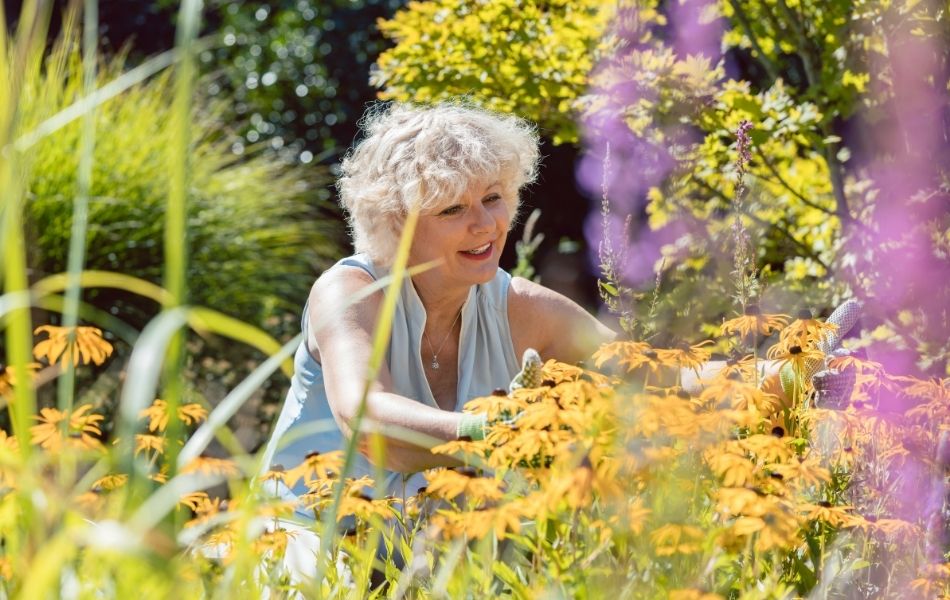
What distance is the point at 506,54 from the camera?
4.07m

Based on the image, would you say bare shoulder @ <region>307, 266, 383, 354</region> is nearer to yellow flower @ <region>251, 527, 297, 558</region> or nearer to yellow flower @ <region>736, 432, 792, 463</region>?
yellow flower @ <region>251, 527, 297, 558</region>

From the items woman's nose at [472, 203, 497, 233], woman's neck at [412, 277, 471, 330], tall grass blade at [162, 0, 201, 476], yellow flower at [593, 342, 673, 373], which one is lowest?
woman's neck at [412, 277, 471, 330]

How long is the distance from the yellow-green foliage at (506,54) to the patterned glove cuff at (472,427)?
236cm

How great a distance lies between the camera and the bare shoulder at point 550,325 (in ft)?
9.35

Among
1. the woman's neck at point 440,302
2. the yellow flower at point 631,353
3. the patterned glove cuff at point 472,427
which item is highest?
the yellow flower at point 631,353

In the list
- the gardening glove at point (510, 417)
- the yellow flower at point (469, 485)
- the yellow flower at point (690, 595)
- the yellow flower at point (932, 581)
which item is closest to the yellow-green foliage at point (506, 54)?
the gardening glove at point (510, 417)

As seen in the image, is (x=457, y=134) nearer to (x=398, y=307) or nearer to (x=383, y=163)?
(x=383, y=163)

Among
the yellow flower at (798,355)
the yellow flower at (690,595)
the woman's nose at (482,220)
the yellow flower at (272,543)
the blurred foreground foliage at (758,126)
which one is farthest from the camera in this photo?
the blurred foreground foliage at (758,126)

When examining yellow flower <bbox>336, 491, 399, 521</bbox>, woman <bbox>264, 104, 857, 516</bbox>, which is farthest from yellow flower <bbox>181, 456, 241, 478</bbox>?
woman <bbox>264, 104, 857, 516</bbox>

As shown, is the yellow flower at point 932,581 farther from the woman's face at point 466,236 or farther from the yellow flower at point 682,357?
the woman's face at point 466,236

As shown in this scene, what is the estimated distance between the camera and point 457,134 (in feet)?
8.59

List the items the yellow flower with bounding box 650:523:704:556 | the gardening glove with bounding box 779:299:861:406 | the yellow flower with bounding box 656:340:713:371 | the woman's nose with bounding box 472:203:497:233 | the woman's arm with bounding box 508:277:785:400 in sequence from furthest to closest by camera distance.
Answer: the woman's arm with bounding box 508:277:785:400 → the woman's nose with bounding box 472:203:497:233 → the gardening glove with bounding box 779:299:861:406 → the yellow flower with bounding box 656:340:713:371 → the yellow flower with bounding box 650:523:704:556

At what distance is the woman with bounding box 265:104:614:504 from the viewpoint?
2566 millimetres

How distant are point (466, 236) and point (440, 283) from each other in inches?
7.4
